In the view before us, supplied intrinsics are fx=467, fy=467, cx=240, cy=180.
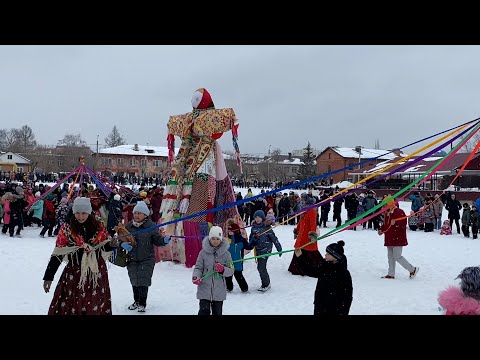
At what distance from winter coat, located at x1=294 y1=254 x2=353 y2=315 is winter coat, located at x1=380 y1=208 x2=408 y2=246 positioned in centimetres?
446

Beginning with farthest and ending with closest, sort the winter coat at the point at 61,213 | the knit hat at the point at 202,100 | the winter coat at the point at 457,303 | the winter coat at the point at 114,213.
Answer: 1. the winter coat at the point at 61,213
2. the winter coat at the point at 114,213
3. the knit hat at the point at 202,100
4. the winter coat at the point at 457,303

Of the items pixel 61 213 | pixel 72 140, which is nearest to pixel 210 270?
pixel 61 213

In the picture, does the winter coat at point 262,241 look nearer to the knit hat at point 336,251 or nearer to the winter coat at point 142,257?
the winter coat at point 142,257

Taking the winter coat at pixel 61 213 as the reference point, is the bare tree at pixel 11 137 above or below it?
above

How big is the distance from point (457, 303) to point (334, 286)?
1.10 meters

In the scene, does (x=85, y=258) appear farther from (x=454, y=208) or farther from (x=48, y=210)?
(x=454, y=208)

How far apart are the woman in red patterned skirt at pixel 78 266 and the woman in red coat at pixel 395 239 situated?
5.59m

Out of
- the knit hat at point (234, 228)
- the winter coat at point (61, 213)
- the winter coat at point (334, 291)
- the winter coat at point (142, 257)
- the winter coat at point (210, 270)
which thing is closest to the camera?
the winter coat at point (334, 291)

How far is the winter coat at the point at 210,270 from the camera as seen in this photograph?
17.3 feet

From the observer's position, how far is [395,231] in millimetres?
8422

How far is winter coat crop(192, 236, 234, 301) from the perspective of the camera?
17.3ft

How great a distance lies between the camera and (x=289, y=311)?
21.3 feet

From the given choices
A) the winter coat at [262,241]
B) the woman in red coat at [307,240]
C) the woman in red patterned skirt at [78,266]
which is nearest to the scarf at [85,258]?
the woman in red patterned skirt at [78,266]
